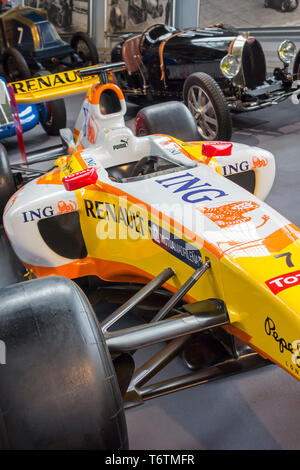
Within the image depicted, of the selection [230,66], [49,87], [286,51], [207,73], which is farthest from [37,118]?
[286,51]

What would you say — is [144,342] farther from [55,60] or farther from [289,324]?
[55,60]

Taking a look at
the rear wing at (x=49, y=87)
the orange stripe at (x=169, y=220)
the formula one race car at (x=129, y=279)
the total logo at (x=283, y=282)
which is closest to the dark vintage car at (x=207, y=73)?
the rear wing at (x=49, y=87)

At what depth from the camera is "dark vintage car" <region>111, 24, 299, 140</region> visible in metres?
5.55

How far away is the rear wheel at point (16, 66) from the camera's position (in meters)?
7.57

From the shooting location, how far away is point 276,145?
5664mm

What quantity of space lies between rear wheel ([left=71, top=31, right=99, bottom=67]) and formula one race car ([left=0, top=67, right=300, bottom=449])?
615 cm

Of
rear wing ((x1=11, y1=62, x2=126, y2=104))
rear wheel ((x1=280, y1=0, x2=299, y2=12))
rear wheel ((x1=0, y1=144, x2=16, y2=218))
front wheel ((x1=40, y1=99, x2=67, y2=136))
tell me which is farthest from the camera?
rear wheel ((x1=280, y1=0, x2=299, y2=12))

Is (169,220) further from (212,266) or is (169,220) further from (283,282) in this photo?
(283,282)

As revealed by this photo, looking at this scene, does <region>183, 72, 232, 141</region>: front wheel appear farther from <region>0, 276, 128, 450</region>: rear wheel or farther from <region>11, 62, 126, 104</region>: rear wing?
<region>0, 276, 128, 450</region>: rear wheel

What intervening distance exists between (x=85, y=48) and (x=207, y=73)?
155 inches

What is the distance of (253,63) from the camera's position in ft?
20.7

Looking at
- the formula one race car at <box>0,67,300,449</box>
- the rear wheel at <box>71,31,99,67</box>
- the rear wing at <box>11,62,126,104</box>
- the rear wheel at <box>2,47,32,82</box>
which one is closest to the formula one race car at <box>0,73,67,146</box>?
the rear wing at <box>11,62,126,104</box>

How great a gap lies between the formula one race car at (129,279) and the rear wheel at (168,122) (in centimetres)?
47

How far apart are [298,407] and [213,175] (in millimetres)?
1159
